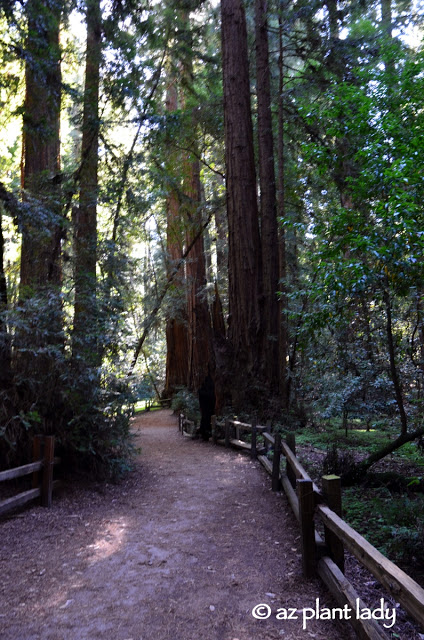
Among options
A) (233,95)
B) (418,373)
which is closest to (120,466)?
(418,373)

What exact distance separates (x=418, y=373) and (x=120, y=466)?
5722 millimetres

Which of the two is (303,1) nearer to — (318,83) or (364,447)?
(318,83)

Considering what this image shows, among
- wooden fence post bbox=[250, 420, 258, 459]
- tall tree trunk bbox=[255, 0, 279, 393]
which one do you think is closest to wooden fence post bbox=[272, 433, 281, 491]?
wooden fence post bbox=[250, 420, 258, 459]

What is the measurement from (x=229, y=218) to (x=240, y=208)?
1.61 feet

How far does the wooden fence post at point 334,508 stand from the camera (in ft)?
14.4

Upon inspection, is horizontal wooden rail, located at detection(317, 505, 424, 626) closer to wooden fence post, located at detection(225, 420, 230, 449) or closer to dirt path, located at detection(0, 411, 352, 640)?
dirt path, located at detection(0, 411, 352, 640)

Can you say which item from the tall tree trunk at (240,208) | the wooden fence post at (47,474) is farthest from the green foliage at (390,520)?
the tall tree trunk at (240,208)

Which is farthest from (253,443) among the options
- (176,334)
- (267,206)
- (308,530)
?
(176,334)

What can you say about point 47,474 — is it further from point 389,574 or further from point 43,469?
point 389,574

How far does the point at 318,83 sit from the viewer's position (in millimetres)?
14516

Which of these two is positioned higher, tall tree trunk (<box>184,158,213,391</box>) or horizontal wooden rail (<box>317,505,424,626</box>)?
tall tree trunk (<box>184,158,213,391</box>)

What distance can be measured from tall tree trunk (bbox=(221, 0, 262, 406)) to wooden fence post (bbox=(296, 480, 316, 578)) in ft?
31.3

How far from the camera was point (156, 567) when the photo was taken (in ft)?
16.9

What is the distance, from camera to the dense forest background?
7.11 m
